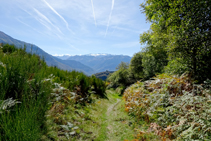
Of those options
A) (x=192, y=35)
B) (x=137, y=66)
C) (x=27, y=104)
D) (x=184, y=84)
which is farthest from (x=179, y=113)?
(x=137, y=66)

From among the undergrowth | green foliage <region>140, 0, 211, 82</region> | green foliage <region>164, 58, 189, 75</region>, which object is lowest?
the undergrowth

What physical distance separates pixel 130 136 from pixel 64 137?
269 centimetres

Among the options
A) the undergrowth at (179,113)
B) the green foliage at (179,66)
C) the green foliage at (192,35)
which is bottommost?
the undergrowth at (179,113)

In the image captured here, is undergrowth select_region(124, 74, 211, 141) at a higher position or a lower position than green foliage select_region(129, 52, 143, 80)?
lower

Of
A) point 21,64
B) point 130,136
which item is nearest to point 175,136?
point 130,136

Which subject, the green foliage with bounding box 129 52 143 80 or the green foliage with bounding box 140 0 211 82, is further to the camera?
the green foliage with bounding box 129 52 143 80

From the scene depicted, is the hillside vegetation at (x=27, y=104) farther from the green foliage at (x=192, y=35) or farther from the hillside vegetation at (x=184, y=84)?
the green foliage at (x=192, y=35)

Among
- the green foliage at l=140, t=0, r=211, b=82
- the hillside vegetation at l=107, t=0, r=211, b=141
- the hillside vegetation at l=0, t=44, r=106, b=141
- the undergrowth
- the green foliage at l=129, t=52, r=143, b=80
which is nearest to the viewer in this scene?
the hillside vegetation at l=0, t=44, r=106, b=141

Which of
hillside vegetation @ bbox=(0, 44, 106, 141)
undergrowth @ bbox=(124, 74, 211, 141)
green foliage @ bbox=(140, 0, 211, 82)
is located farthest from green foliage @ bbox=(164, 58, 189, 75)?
hillside vegetation @ bbox=(0, 44, 106, 141)

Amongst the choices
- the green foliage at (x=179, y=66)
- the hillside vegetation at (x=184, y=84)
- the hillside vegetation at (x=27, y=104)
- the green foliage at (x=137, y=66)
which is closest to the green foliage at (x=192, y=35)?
the hillside vegetation at (x=184, y=84)

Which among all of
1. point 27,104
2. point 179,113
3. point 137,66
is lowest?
point 179,113

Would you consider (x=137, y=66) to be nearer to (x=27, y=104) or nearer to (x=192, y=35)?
(x=192, y=35)

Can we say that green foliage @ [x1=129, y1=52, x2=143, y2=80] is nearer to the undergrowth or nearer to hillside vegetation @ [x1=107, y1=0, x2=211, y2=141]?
hillside vegetation @ [x1=107, y1=0, x2=211, y2=141]

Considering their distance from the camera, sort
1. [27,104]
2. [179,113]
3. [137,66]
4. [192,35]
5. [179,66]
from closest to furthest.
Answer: [27,104]
[179,113]
[192,35]
[179,66]
[137,66]
